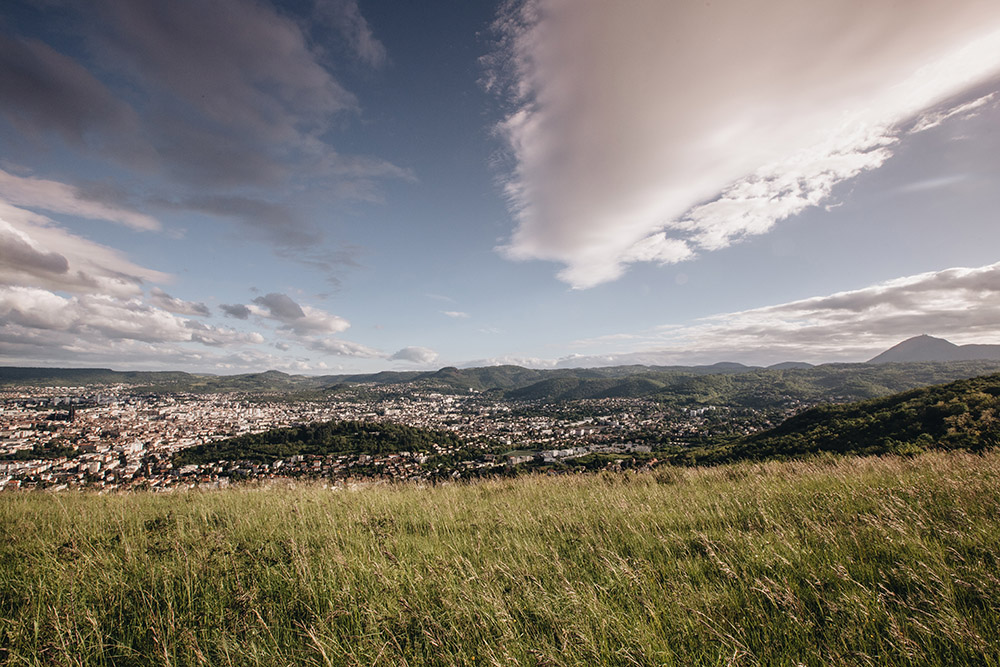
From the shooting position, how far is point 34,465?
3325 centimetres

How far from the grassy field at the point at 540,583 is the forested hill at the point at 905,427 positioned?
11696 mm

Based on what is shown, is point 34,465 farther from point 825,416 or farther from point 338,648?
point 825,416

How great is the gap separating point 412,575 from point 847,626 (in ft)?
12.4

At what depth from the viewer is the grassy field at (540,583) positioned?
8.00 feet

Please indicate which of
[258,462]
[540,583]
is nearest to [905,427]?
[540,583]

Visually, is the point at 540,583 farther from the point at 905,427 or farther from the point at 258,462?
the point at 258,462

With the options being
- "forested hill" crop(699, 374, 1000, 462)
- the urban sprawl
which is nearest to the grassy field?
the urban sprawl

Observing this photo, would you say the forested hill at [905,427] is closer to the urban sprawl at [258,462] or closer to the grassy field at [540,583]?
the urban sprawl at [258,462]

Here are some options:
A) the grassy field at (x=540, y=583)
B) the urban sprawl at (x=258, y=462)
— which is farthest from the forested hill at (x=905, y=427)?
the grassy field at (x=540, y=583)

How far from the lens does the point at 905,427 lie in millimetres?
20547

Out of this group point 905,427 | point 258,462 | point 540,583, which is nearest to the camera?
point 540,583

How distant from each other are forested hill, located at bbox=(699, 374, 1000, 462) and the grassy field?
11.7 metres

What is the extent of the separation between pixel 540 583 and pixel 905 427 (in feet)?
96.8

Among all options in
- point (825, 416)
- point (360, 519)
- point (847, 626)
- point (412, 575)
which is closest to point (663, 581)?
point (847, 626)
